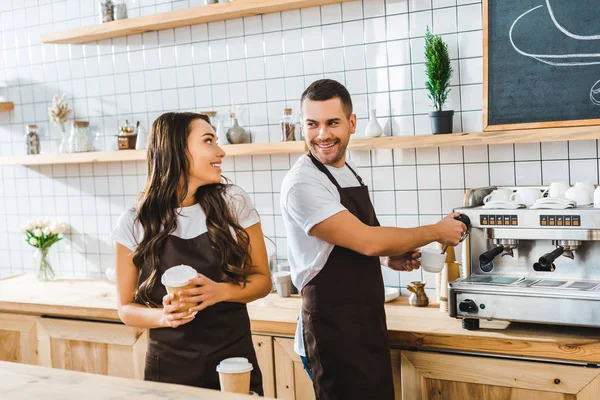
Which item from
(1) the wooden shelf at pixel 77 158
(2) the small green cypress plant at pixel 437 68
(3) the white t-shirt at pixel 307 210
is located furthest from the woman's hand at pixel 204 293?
(1) the wooden shelf at pixel 77 158

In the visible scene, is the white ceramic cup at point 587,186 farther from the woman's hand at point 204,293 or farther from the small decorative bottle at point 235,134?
the small decorative bottle at point 235,134

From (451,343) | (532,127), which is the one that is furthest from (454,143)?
(451,343)

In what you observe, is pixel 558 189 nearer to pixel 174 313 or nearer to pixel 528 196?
pixel 528 196

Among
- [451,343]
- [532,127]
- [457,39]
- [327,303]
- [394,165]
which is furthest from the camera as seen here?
[394,165]

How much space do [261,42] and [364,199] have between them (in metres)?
1.28

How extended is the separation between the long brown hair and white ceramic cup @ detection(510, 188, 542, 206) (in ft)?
3.41

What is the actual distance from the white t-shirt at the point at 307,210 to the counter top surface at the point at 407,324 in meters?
0.43

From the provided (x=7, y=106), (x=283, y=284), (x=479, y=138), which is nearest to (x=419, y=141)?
(x=479, y=138)

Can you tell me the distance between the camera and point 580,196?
7.88ft

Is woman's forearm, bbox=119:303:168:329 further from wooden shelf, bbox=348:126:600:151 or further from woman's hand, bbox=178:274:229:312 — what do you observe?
wooden shelf, bbox=348:126:600:151

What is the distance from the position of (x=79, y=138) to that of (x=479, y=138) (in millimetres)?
2124

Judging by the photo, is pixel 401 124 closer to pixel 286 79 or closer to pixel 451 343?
pixel 286 79

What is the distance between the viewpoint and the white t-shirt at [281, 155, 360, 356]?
2.16m

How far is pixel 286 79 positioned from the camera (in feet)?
10.7
